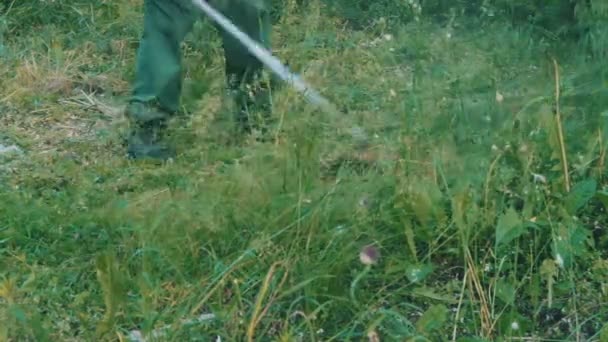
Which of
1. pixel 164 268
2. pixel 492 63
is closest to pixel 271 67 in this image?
pixel 492 63

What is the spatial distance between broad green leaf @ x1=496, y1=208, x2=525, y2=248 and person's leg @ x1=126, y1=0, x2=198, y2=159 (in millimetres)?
1505

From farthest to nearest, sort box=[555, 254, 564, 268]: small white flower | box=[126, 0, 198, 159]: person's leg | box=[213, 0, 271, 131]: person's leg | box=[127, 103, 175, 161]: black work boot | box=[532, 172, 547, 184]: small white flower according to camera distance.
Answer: box=[213, 0, 271, 131]: person's leg, box=[126, 0, 198, 159]: person's leg, box=[127, 103, 175, 161]: black work boot, box=[532, 172, 547, 184]: small white flower, box=[555, 254, 564, 268]: small white flower

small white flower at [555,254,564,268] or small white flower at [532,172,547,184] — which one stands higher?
small white flower at [532,172,547,184]

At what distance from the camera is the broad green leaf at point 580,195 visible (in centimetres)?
269

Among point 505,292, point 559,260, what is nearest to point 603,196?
point 559,260

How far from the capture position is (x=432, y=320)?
8.04 feet

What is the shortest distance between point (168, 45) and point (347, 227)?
1380mm

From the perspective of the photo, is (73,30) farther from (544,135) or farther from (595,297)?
(595,297)

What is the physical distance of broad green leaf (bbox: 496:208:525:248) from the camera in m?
2.58

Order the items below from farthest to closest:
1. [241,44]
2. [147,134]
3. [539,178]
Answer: [241,44] < [147,134] < [539,178]

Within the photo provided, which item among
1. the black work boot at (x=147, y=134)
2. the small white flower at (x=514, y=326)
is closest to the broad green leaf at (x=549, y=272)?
the small white flower at (x=514, y=326)

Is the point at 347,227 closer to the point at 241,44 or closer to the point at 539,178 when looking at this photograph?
the point at 539,178

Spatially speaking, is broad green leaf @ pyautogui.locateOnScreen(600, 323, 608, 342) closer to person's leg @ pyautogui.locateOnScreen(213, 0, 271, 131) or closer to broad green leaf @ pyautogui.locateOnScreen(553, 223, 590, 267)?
broad green leaf @ pyautogui.locateOnScreen(553, 223, 590, 267)

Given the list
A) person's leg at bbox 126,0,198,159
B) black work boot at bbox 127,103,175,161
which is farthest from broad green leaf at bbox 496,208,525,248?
person's leg at bbox 126,0,198,159
